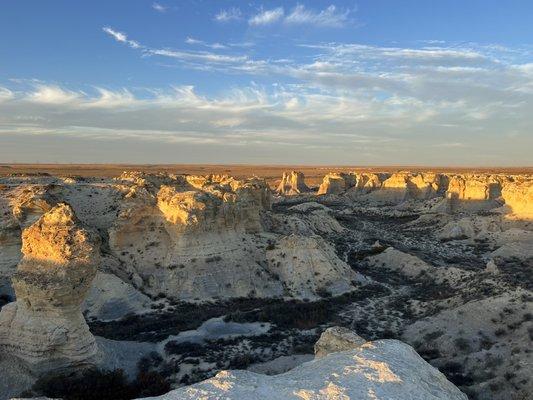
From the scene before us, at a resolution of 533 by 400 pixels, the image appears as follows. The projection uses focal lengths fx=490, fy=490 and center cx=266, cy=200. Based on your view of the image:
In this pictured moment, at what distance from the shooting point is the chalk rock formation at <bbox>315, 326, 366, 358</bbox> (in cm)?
1522

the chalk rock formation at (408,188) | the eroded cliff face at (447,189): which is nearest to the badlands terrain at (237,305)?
the eroded cliff face at (447,189)

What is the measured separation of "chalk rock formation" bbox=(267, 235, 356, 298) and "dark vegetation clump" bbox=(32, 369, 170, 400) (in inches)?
539

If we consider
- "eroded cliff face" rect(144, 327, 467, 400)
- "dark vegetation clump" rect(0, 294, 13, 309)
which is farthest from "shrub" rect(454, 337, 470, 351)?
"dark vegetation clump" rect(0, 294, 13, 309)

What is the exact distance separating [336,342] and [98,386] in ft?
24.9

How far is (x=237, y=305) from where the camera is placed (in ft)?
87.7

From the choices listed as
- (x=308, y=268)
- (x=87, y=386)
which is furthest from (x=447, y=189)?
(x=87, y=386)

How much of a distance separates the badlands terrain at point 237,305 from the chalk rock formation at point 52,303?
0.05m

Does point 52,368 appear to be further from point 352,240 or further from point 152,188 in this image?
point 352,240

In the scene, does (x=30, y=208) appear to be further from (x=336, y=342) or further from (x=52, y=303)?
(x=336, y=342)

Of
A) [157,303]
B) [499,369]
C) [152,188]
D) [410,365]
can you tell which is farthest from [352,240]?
[410,365]

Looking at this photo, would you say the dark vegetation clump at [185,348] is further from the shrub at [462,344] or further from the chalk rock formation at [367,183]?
the chalk rock formation at [367,183]

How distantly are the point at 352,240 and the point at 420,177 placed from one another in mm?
43576

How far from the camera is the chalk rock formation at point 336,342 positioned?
15.2 m

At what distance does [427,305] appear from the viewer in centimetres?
2639
